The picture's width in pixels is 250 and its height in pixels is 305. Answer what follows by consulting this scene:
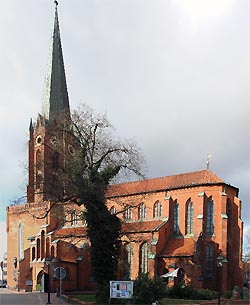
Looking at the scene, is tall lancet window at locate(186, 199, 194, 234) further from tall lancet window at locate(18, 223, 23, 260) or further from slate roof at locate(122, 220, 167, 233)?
tall lancet window at locate(18, 223, 23, 260)

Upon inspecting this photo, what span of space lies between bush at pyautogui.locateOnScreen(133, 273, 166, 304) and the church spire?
38594 mm

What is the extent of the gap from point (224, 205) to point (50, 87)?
94.6 feet

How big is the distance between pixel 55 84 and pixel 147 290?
42.0 metres

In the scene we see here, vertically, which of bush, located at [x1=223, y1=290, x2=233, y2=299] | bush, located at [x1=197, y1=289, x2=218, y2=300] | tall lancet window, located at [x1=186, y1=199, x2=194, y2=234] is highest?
tall lancet window, located at [x1=186, y1=199, x2=194, y2=234]

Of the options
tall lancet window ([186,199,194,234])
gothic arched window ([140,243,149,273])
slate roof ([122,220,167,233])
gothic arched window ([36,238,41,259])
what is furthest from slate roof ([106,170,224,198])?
gothic arched window ([36,238,41,259])

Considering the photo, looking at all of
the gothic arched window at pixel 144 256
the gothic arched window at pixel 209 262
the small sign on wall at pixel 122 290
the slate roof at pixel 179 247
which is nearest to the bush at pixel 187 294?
the slate roof at pixel 179 247

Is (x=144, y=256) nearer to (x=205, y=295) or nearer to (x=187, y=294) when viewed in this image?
(x=187, y=294)

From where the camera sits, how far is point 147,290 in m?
23.1

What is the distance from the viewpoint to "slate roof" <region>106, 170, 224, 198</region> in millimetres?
50156

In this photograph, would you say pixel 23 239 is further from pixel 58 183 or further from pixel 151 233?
pixel 58 183

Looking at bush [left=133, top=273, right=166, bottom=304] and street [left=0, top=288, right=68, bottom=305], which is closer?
bush [left=133, top=273, right=166, bottom=304]

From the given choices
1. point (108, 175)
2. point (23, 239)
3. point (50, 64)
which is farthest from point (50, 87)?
point (108, 175)

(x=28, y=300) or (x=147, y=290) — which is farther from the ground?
(x=147, y=290)

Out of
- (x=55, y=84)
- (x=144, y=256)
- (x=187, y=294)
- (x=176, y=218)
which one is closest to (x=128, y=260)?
(x=144, y=256)
